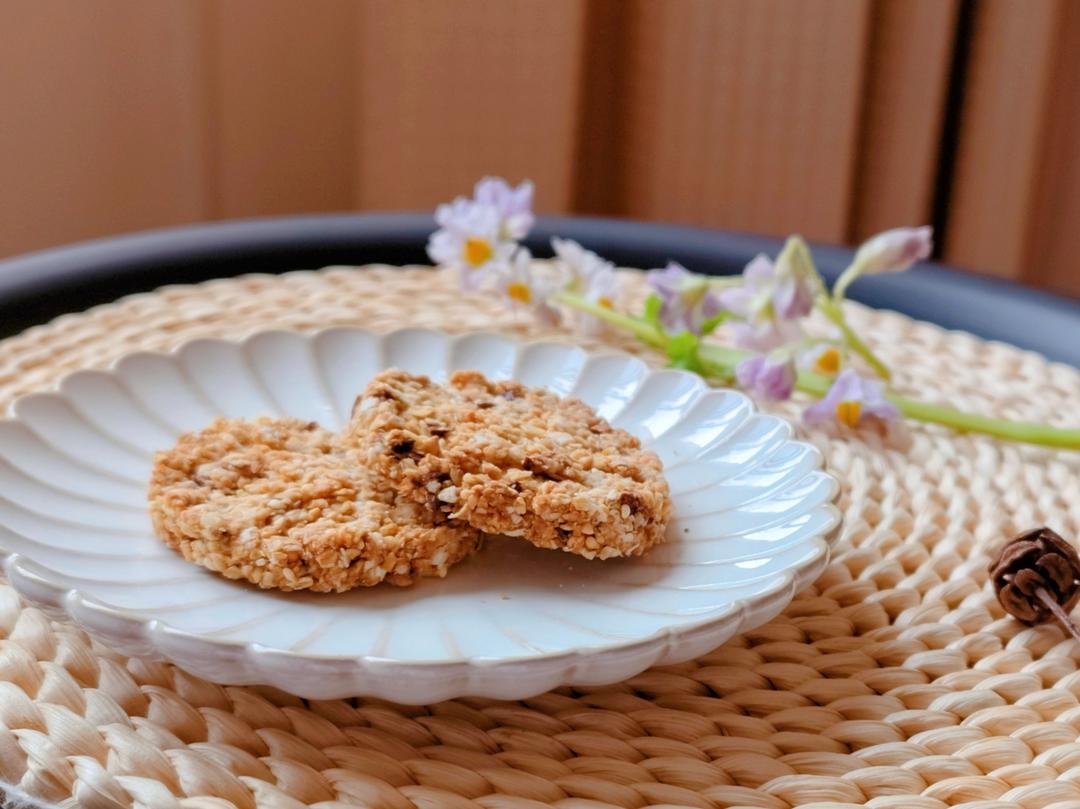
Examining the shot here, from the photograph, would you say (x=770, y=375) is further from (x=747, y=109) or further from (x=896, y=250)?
(x=747, y=109)

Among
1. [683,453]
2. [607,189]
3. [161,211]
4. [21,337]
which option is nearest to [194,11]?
[161,211]

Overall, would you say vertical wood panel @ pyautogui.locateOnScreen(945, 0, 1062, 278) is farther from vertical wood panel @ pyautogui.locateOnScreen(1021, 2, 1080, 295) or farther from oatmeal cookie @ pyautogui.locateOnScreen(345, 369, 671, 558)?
oatmeal cookie @ pyautogui.locateOnScreen(345, 369, 671, 558)

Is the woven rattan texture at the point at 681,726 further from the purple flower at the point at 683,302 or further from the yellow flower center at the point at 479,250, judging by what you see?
the yellow flower center at the point at 479,250

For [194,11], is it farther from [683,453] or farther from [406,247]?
[683,453]

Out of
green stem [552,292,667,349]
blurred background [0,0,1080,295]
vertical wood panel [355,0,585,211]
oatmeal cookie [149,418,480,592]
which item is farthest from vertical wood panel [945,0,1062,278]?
oatmeal cookie [149,418,480,592]

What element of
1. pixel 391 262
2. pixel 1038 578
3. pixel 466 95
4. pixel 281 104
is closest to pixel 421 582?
pixel 1038 578

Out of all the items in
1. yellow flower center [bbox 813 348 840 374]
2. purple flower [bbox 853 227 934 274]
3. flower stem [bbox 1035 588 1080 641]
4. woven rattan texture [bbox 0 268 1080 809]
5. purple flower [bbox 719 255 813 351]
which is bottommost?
woven rattan texture [bbox 0 268 1080 809]
